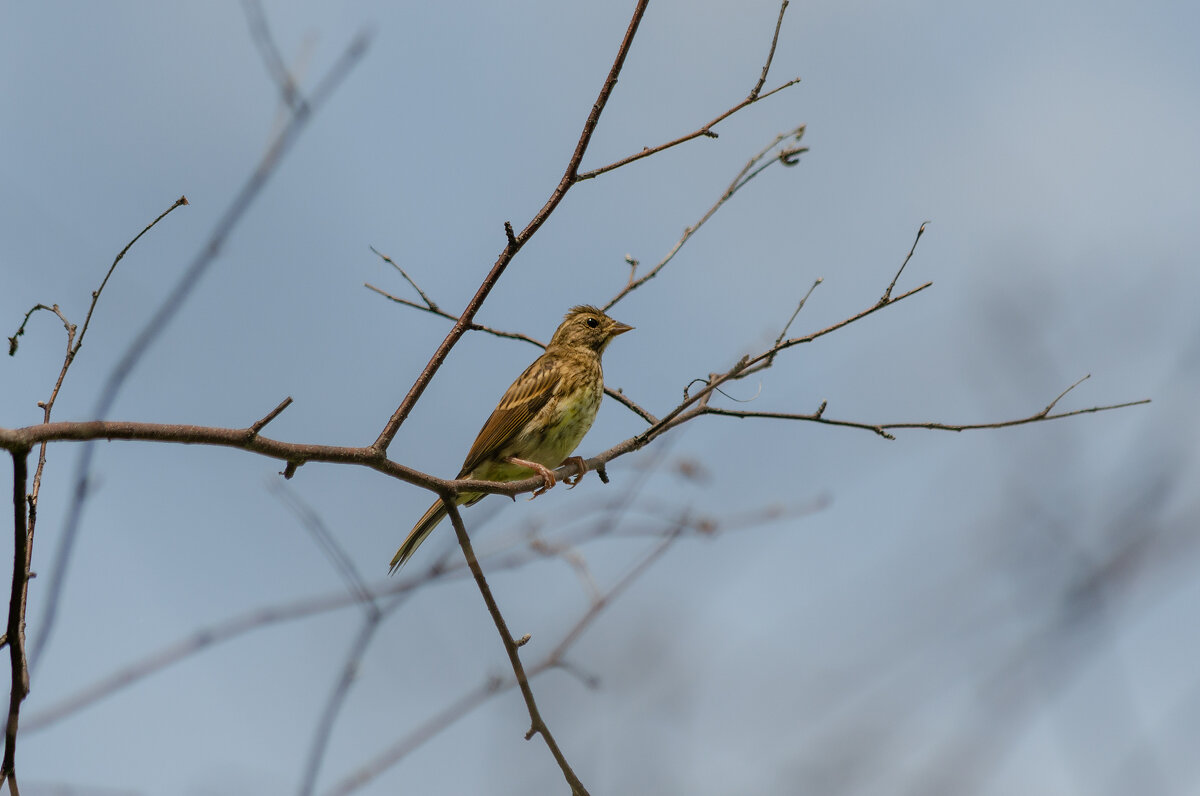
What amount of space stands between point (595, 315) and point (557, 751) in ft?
19.9

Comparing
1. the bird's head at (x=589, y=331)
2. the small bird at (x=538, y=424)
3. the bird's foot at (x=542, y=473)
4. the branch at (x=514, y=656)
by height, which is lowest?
the branch at (x=514, y=656)

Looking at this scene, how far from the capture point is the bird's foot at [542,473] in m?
6.96

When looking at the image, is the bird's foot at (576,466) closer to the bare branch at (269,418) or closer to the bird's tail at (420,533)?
the bird's tail at (420,533)

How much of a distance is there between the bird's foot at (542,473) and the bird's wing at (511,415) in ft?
0.66

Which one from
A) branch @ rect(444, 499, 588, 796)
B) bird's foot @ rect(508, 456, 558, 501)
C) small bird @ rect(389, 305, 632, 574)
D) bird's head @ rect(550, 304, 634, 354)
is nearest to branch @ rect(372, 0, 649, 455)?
branch @ rect(444, 499, 588, 796)

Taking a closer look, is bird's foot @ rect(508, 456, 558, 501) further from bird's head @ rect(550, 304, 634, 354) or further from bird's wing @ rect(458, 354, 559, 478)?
bird's head @ rect(550, 304, 634, 354)

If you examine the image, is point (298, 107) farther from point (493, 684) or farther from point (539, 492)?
point (539, 492)

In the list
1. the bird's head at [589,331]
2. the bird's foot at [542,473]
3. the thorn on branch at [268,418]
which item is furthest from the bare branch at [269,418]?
the bird's head at [589,331]

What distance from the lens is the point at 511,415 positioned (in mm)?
8484

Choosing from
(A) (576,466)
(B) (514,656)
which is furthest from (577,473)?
(B) (514,656)

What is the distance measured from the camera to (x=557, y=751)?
4.34 metres

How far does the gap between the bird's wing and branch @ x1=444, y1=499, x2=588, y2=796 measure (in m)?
3.29

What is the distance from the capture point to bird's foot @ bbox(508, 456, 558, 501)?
696 cm

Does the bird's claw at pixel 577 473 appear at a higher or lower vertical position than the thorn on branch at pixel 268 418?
higher
